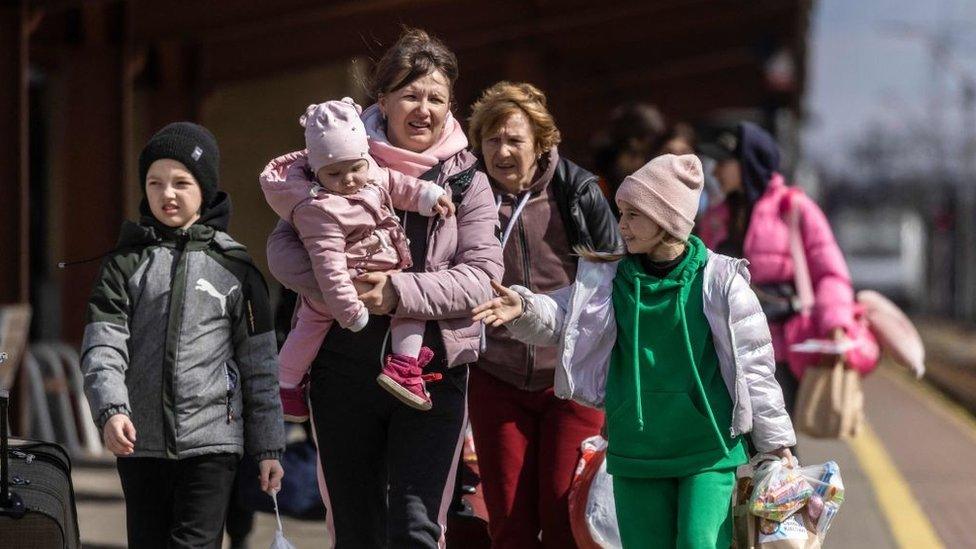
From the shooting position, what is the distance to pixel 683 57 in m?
23.1

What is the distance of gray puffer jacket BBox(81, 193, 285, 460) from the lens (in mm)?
4551

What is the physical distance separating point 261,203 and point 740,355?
13178 millimetres

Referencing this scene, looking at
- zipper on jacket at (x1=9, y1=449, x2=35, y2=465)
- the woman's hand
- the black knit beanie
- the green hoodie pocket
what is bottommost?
zipper on jacket at (x1=9, y1=449, x2=35, y2=465)

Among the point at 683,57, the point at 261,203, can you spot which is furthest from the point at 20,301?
the point at 683,57

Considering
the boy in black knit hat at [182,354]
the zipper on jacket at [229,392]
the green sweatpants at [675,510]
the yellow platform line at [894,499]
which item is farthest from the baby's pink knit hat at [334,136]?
the yellow platform line at [894,499]

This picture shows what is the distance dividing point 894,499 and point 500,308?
5981 millimetres

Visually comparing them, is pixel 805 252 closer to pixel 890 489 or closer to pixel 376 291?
pixel 376 291

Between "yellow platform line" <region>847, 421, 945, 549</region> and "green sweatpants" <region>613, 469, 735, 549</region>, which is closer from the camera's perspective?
"green sweatpants" <region>613, 469, 735, 549</region>

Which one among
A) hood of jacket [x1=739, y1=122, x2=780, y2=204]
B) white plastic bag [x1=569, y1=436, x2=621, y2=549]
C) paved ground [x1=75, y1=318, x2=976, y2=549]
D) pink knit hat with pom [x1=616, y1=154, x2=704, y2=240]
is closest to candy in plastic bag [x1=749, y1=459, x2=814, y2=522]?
white plastic bag [x1=569, y1=436, x2=621, y2=549]

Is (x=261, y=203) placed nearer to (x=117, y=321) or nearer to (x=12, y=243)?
(x=12, y=243)

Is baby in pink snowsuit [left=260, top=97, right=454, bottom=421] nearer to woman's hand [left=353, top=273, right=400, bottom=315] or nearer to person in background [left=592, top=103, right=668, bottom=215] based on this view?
woman's hand [left=353, top=273, right=400, bottom=315]

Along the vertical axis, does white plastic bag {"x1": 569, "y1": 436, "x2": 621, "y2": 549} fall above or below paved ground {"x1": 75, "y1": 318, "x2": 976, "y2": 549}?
above

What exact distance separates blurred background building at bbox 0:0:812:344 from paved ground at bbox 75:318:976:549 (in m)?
1.68

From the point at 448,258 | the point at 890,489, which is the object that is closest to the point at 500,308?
the point at 448,258
